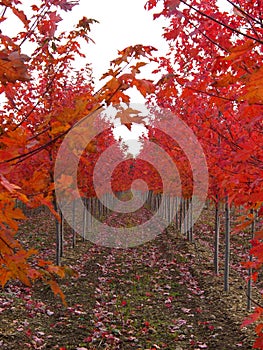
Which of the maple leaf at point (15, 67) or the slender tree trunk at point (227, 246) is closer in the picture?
the maple leaf at point (15, 67)

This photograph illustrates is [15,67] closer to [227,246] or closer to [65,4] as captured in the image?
[65,4]

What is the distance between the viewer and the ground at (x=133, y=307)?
6.97 metres

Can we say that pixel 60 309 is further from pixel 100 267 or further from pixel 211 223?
pixel 211 223

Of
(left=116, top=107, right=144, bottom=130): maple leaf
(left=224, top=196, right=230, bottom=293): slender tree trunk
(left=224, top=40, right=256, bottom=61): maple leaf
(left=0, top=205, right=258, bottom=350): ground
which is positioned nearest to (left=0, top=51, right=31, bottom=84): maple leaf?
(left=116, top=107, right=144, bottom=130): maple leaf

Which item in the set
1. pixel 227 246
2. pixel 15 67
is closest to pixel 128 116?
pixel 15 67

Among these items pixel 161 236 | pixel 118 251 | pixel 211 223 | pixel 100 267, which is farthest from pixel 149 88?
pixel 211 223

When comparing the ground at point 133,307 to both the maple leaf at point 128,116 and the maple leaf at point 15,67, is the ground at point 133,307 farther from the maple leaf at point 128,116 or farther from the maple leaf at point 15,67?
the maple leaf at point 15,67

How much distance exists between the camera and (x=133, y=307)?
9.05 metres

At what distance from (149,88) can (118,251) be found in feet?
47.6

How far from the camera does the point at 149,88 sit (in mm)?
2123

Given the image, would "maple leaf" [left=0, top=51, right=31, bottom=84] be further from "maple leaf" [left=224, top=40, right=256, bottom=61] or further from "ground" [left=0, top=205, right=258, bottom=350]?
"ground" [left=0, top=205, right=258, bottom=350]

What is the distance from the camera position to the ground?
6.97 metres

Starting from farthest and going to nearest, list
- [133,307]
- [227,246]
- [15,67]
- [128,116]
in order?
1. [227,246]
2. [133,307]
3. [128,116]
4. [15,67]

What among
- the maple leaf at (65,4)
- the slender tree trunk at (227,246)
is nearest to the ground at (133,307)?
the slender tree trunk at (227,246)
